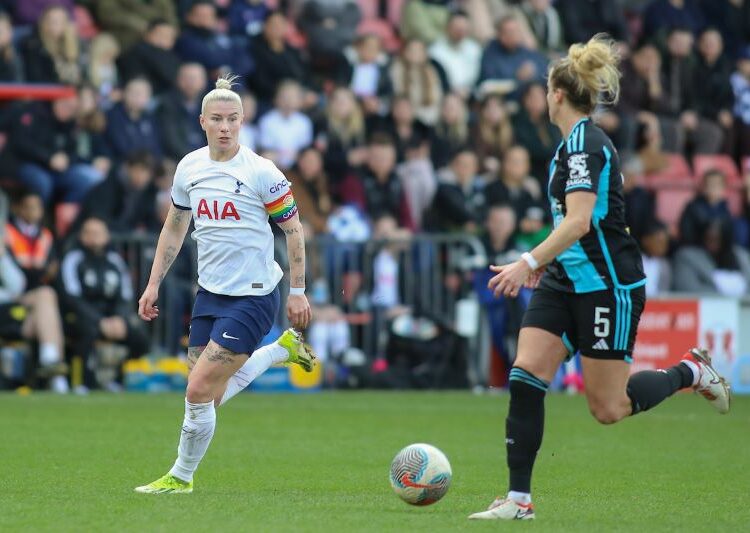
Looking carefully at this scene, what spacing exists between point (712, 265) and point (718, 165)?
10.7ft

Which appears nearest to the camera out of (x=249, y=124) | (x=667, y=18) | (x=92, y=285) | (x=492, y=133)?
(x=92, y=285)

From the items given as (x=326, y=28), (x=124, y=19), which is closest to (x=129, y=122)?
(x=124, y=19)

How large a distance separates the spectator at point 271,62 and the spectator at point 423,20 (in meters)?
2.55

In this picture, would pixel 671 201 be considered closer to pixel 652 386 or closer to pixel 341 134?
pixel 341 134

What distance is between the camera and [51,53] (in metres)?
18.9

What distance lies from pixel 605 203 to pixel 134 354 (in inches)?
421

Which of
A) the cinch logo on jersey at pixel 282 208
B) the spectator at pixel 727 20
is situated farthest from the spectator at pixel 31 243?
the spectator at pixel 727 20

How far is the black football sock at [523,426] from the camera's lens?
25.3 ft

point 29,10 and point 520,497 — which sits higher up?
point 29,10

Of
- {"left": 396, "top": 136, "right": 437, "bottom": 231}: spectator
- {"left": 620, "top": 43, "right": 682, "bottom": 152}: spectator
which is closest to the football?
{"left": 396, "top": 136, "right": 437, "bottom": 231}: spectator

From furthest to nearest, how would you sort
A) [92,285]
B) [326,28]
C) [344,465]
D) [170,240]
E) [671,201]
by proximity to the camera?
[671,201] → [326,28] → [92,285] → [344,465] → [170,240]

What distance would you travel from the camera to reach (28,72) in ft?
62.1

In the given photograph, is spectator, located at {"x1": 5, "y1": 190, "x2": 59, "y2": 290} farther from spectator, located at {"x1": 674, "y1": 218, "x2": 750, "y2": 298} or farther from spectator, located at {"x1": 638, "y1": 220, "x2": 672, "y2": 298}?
spectator, located at {"x1": 674, "y1": 218, "x2": 750, "y2": 298}

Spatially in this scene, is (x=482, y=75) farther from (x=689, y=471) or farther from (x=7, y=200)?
(x=689, y=471)
